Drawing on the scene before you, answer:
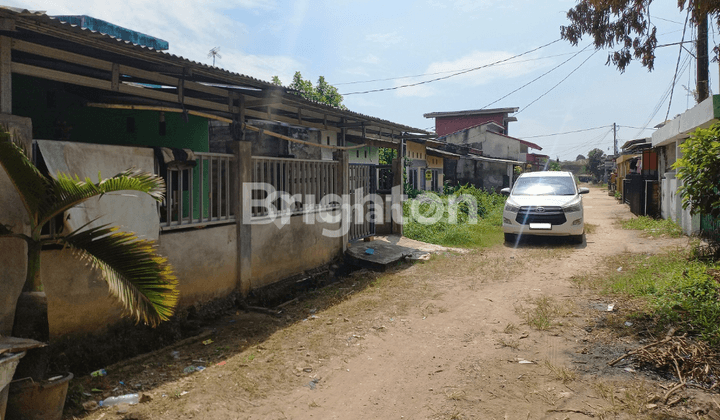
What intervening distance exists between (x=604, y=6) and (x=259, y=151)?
25.0 feet

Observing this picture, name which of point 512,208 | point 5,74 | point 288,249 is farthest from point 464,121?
point 5,74

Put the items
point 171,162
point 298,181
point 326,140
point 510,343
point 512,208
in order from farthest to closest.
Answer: point 326,140 → point 512,208 → point 298,181 → point 171,162 → point 510,343

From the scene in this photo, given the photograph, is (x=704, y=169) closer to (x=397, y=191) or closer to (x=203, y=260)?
(x=397, y=191)

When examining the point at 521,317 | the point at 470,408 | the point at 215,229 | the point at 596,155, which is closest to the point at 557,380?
the point at 470,408

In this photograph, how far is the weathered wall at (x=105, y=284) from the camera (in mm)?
4367

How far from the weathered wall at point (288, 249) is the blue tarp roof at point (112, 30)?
438 centimetres

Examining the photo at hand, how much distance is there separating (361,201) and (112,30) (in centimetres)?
631

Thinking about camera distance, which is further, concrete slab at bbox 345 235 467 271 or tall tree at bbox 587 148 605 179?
tall tree at bbox 587 148 605 179

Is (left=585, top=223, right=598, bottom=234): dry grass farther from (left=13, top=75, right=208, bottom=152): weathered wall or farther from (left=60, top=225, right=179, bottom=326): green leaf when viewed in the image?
(left=60, top=225, right=179, bottom=326): green leaf

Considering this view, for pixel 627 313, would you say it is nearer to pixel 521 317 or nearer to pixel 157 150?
pixel 521 317

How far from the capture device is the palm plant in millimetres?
3363

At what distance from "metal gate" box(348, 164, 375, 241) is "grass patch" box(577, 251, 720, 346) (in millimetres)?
4593

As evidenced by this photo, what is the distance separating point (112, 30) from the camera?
32.1ft

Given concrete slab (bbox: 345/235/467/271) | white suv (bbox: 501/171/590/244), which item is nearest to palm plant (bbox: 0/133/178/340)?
concrete slab (bbox: 345/235/467/271)
